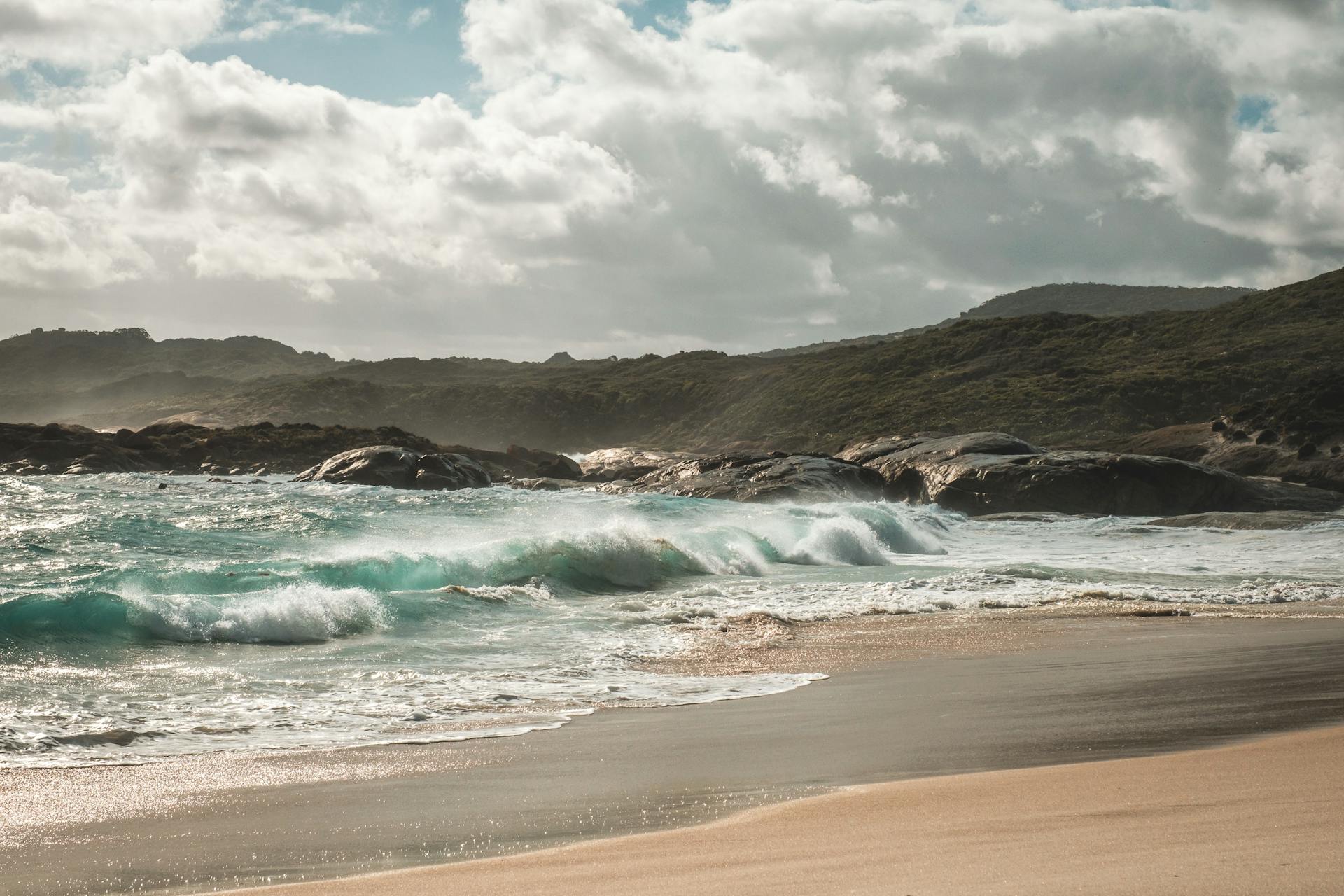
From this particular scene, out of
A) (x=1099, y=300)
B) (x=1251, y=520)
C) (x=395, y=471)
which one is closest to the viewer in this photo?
(x=1251, y=520)

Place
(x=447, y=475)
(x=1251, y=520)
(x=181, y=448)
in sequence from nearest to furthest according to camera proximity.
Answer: (x=1251, y=520), (x=447, y=475), (x=181, y=448)

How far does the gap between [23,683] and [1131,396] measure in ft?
180

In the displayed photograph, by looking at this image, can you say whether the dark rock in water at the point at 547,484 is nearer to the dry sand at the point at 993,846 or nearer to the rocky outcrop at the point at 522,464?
the rocky outcrop at the point at 522,464

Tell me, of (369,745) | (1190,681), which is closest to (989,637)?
(1190,681)

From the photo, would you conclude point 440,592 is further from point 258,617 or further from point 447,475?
point 447,475

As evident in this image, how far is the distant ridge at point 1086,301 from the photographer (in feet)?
489

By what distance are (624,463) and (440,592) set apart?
3293cm

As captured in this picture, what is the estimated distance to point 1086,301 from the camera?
166 meters

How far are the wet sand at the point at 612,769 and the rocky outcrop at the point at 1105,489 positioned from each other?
2055 cm

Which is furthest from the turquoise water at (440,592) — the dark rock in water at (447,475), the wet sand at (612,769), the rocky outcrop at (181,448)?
the rocky outcrop at (181,448)

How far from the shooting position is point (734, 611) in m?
12.6

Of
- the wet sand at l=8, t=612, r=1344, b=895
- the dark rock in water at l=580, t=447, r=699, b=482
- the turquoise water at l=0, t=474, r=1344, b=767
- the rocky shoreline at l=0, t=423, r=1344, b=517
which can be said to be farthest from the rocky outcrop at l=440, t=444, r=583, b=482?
the wet sand at l=8, t=612, r=1344, b=895

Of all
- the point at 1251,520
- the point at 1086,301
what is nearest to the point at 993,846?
the point at 1251,520

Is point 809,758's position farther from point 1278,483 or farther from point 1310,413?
point 1310,413
